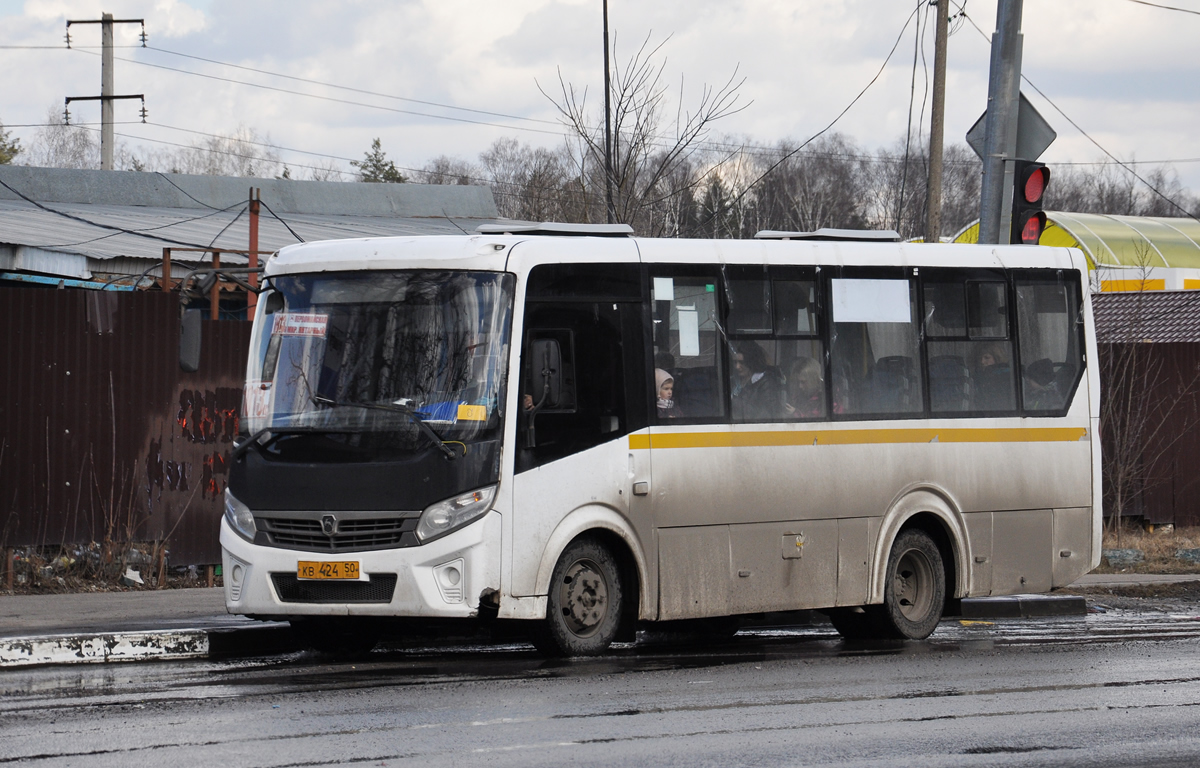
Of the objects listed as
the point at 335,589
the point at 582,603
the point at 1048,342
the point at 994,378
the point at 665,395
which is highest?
the point at 1048,342

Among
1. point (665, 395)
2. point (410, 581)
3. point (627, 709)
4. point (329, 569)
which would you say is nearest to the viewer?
point (627, 709)

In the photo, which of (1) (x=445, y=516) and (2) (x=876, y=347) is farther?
(2) (x=876, y=347)

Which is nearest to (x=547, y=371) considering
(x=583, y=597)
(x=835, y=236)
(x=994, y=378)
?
(x=583, y=597)

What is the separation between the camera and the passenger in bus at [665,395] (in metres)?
10.5

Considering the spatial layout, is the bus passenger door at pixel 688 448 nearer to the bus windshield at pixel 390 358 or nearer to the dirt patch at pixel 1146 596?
the bus windshield at pixel 390 358

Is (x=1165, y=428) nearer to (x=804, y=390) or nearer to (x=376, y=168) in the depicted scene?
(x=804, y=390)

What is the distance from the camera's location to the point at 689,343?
1078 cm

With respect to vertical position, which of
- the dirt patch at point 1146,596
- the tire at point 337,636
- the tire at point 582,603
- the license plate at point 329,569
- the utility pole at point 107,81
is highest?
the utility pole at point 107,81

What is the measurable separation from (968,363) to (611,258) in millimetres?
3378

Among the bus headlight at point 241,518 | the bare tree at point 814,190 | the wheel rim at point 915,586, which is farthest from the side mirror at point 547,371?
the bare tree at point 814,190

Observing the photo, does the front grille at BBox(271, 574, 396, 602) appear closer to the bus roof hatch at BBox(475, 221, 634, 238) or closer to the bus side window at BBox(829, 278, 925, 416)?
the bus roof hatch at BBox(475, 221, 634, 238)

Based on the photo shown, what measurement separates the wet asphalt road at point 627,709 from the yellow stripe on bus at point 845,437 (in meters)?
1.45

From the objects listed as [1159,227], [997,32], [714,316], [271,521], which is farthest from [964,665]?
[1159,227]

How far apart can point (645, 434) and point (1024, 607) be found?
5485mm
